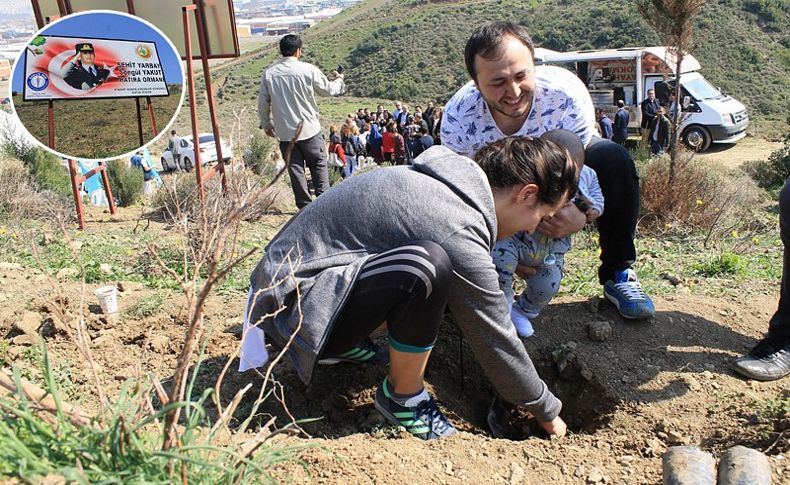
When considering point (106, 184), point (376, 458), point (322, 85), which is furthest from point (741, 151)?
point (376, 458)

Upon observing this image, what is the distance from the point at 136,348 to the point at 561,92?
213 centimetres

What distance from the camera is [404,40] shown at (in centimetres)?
4091

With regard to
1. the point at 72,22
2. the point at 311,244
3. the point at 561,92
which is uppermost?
the point at 72,22

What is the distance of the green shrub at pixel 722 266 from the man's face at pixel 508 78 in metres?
1.70

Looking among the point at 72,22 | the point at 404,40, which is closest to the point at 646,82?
the point at 72,22

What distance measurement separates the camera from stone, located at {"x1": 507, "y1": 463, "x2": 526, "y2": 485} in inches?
78.0

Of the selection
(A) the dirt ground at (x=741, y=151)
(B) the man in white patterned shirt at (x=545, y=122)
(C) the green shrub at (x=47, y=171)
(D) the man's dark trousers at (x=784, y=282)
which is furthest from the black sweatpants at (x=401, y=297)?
(A) the dirt ground at (x=741, y=151)

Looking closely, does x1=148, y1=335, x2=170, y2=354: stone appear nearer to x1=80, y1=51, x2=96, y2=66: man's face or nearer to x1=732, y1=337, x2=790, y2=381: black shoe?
x1=732, y1=337, x2=790, y2=381: black shoe

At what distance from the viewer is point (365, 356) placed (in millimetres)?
2725

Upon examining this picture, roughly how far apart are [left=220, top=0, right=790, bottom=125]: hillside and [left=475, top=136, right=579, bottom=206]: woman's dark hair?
23166 millimetres

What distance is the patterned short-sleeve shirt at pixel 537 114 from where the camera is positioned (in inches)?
113

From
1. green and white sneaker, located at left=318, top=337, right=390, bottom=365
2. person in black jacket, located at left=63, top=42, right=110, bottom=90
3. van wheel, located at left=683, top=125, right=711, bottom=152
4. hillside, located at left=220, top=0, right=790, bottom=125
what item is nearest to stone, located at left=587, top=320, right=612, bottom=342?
green and white sneaker, located at left=318, top=337, right=390, bottom=365

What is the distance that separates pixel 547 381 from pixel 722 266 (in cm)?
152

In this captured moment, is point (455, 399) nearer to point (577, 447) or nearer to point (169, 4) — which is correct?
point (577, 447)
